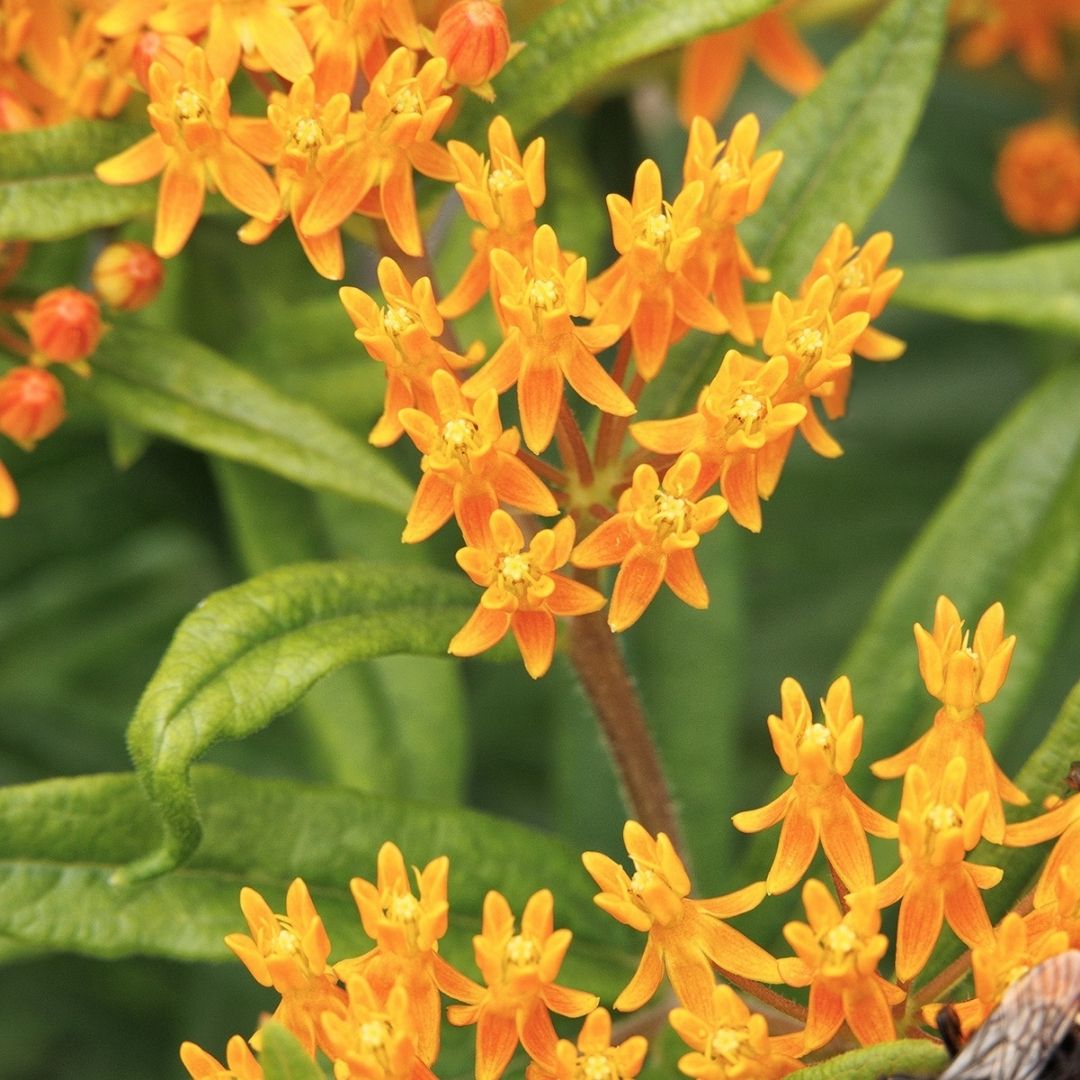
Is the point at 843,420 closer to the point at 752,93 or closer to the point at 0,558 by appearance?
the point at 752,93

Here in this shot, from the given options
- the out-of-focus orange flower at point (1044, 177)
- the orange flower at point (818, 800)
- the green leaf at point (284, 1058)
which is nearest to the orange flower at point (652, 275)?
the orange flower at point (818, 800)

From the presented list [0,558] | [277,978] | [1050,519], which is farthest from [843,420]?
[277,978]

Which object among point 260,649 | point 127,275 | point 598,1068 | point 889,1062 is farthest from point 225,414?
point 889,1062

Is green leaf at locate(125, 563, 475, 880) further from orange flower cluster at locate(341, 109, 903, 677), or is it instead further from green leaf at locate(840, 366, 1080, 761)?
green leaf at locate(840, 366, 1080, 761)

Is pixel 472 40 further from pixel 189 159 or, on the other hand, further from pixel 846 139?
pixel 846 139

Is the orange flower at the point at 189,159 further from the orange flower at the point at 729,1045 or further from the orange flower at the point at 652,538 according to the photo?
the orange flower at the point at 729,1045
